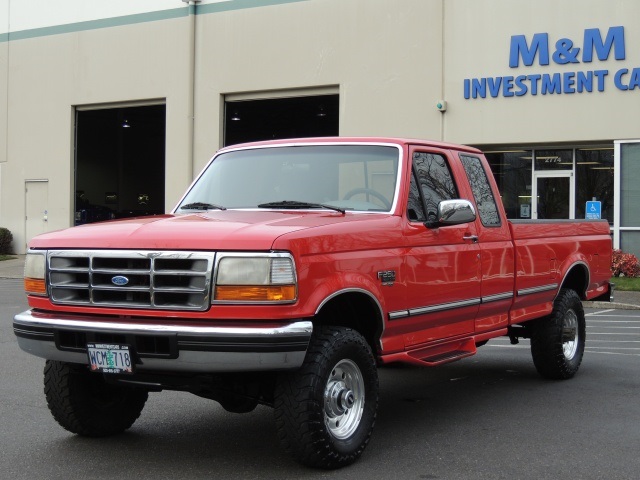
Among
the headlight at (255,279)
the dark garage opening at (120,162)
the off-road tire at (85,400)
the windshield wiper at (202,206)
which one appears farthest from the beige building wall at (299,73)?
the headlight at (255,279)

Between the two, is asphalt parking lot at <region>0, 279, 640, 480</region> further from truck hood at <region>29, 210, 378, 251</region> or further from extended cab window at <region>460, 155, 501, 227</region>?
extended cab window at <region>460, 155, 501, 227</region>

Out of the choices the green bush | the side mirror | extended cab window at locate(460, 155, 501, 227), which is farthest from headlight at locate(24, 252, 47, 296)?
the green bush

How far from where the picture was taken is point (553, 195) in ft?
80.7

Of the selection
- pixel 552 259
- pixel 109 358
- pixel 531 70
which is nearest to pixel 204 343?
pixel 109 358

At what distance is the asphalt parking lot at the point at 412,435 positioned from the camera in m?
5.80

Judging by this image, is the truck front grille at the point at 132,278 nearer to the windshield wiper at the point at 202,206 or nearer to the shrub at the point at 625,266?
the windshield wiper at the point at 202,206

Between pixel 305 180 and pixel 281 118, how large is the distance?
102ft

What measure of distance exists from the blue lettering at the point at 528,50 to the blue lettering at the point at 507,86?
13.8 inches

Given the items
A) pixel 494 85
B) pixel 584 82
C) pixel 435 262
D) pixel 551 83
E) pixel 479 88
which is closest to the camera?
pixel 435 262

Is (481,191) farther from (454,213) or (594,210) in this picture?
(594,210)

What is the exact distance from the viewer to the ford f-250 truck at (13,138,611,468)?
5430mm

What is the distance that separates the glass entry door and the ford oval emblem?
19984 millimetres

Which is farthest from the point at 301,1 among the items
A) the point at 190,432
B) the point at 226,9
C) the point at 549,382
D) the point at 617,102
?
the point at 190,432

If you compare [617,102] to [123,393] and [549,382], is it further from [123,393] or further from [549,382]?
[123,393]
